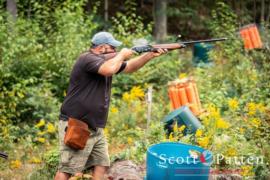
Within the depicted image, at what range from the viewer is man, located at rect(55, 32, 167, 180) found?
5539 millimetres

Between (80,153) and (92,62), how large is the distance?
0.91 meters

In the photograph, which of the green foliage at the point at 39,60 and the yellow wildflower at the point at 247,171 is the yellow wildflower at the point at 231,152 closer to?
the yellow wildflower at the point at 247,171

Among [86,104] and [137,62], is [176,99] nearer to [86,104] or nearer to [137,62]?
[137,62]

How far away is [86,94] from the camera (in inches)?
220

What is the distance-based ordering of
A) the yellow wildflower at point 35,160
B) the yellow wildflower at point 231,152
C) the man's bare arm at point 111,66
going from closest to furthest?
the man's bare arm at point 111,66 < the yellow wildflower at point 231,152 < the yellow wildflower at point 35,160

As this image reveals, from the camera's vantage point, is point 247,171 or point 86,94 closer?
point 86,94

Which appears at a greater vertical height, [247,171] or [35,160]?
[247,171]

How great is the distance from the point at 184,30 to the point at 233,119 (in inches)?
366

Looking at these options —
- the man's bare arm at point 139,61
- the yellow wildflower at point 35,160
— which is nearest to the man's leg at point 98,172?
the man's bare arm at point 139,61

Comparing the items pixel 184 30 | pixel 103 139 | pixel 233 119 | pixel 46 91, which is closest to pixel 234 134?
pixel 233 119

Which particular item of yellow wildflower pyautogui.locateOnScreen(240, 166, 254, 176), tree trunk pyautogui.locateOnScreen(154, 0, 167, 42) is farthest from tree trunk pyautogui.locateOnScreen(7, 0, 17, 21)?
yellow wildflower pyautogui.locateOnScreen(240, 166, 254, 176)

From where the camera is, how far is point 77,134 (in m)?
5.50

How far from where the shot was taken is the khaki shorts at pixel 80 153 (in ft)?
18.6

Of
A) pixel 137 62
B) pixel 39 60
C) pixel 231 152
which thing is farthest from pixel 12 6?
pixel 231 152
